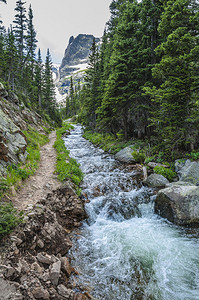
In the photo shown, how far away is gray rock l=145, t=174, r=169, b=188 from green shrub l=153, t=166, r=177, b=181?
0.52 m

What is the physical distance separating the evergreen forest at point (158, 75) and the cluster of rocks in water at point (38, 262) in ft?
31.5

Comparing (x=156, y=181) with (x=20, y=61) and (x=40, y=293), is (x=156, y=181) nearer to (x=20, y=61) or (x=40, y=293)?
(x=40, y=293)

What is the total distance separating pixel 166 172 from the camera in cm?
1088

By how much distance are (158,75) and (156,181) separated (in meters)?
7.98

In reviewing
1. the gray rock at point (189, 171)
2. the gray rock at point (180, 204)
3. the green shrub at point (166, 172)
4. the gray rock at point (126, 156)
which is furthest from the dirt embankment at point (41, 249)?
the gray rock at point (126, 156)

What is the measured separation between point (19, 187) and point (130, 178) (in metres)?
7.23

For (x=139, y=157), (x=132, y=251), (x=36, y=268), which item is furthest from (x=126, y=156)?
(x=36, y=268)

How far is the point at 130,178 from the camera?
37.0 ft

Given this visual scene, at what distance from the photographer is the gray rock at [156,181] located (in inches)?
396

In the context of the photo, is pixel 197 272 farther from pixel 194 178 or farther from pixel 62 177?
pixel 62 177

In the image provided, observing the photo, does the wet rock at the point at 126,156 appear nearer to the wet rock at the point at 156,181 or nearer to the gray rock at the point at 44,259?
the wet rock at the point at 156,181

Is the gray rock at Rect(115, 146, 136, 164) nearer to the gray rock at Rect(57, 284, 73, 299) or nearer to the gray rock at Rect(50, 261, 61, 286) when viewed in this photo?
the gray rock at Rect(50, 261, 61, 286)

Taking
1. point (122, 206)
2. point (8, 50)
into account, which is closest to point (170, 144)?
point (122, 206)

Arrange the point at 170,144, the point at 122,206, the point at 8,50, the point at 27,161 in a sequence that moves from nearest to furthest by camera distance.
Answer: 1. the point at 122,206
2. the point at 27,161
3. the point at 170,144
4. the point at 8,50
